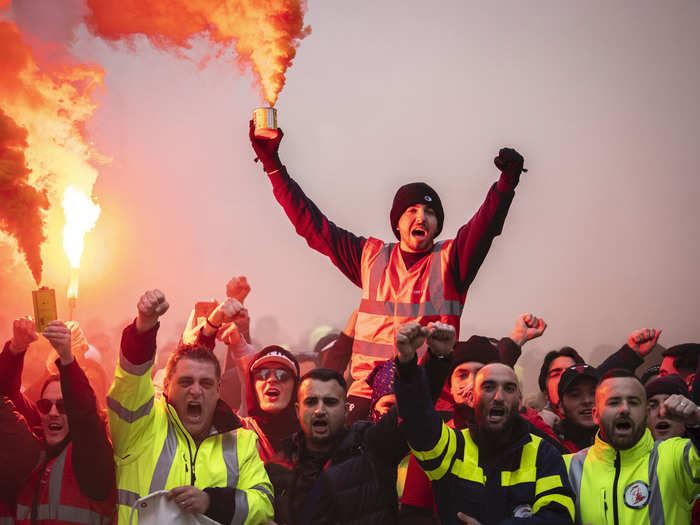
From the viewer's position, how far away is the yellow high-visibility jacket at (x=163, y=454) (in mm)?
2969

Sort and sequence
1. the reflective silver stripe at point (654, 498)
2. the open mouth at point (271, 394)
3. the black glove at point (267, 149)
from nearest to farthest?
1. the reflective silver stripe at point (654, 498)
2. the open mouth at point (271, 394)
3. the black glove at point (267, 149)

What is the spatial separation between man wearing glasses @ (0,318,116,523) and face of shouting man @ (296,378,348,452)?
2.66 ft

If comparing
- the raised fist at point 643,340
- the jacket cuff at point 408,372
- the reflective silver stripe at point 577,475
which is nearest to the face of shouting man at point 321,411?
the jacket cuff at point 408,372

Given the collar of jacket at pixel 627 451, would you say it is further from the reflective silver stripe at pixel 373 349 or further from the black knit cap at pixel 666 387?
the reflective silver stripe at pixel 373 349

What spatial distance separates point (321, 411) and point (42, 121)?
13.0 feet

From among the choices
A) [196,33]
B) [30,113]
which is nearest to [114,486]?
[196,33]

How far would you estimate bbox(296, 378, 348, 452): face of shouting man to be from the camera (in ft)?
10.8

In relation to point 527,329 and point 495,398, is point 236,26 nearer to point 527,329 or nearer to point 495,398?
point 527,329

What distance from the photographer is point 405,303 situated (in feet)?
12.4

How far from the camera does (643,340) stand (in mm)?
4422

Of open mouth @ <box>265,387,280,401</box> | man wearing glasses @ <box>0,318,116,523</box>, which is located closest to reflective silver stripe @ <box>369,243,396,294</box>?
open mouth @ <box>265,387,280,401</box>

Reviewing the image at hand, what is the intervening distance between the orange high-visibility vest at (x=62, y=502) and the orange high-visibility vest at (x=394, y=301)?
4.30ft

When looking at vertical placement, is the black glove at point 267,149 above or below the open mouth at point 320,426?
above

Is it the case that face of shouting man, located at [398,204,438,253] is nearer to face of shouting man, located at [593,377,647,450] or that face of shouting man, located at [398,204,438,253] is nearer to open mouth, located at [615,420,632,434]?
face of shouting man, located at [593,377,647,450]
